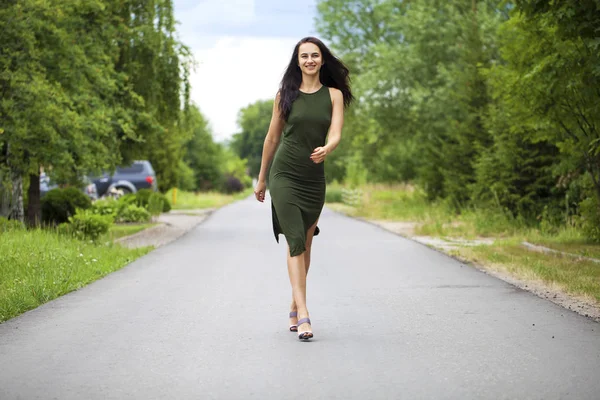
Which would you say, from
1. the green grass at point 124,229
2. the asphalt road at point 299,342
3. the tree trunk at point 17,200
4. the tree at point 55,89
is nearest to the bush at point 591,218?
the asphalt road at point 299,342

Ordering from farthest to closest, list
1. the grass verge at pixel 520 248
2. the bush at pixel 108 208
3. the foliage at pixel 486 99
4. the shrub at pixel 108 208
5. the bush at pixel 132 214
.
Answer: the bush at pixel 132 214 < the bush at pixel 108 208 < the shrub at pixel 108 208 < the foliage at pixel 486 99 < the grass verge at pixel 520 248

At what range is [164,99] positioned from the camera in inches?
915

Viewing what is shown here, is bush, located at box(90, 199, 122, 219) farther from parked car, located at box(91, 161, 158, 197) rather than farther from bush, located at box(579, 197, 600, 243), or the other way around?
bush, located at box(579, 197, 600, 243)

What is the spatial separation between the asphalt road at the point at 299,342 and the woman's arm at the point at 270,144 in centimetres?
120

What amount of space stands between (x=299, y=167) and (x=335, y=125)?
43 centimetres

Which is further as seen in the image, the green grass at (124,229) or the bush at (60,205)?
the bush at (60,205)

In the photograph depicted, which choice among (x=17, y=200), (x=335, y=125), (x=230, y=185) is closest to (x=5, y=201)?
(x=17, y=200)

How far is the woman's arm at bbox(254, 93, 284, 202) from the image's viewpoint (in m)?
7.30

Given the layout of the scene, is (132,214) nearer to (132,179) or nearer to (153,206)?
(153,206)

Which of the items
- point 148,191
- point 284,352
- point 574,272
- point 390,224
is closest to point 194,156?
point 148,191

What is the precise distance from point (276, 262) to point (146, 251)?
307cm

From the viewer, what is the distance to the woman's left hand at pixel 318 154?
22.8ft

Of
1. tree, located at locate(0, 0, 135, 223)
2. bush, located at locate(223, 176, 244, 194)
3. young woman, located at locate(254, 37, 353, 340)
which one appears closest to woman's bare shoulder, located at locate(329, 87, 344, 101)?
young woman, located at locate(254, 37, 353, 340)

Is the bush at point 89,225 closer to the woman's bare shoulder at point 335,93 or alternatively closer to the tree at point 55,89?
the tree at point 55,89
